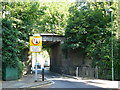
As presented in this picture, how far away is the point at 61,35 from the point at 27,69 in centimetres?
706

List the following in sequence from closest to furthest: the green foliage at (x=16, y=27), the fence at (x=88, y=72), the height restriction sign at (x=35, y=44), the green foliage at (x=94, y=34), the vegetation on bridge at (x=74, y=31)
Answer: the height restriction sign at (x=35, y=44)
the green foliage at (x=16, y=27)
the vegetation on bridge at (x=74, y=31)
the green foliage at (x=94, y=34)
the fence at (x=88, y=72)

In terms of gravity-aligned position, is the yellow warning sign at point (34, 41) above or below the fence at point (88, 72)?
above

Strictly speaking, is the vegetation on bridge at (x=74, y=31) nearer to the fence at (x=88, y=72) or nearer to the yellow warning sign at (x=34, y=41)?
the fence at (x=88, y=72)

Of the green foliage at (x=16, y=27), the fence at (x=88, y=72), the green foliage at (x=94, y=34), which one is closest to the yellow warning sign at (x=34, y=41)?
the green foliage at (x=16, y=27)

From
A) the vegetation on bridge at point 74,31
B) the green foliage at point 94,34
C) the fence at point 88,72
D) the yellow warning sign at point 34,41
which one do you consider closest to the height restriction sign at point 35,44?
the yellow warning sign at point 34,41

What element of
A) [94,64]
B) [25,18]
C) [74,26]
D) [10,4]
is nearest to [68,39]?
[74,26]

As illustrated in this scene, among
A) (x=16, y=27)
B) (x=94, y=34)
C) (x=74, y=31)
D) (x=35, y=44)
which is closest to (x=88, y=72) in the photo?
(x=94, y=34)

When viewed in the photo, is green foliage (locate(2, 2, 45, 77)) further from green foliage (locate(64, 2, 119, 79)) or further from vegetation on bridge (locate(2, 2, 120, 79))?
green foliage (locate(64, 2, 119, 79))

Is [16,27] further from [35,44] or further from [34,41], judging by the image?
[35,44]

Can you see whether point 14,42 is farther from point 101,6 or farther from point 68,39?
point 101,6

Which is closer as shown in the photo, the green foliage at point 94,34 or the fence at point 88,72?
the green foliage at point 94,34

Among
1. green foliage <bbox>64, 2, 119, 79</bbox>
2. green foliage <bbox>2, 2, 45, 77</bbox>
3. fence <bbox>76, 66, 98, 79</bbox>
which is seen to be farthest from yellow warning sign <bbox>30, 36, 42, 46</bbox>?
fence <bbox>76, 66, 98, 79</bbox>

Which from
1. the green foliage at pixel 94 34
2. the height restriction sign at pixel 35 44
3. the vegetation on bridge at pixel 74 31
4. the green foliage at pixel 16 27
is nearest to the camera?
the height restriction sign at pixel 35 44

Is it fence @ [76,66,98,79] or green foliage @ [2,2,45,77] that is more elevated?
green foliage @ [2,2,45,77]
